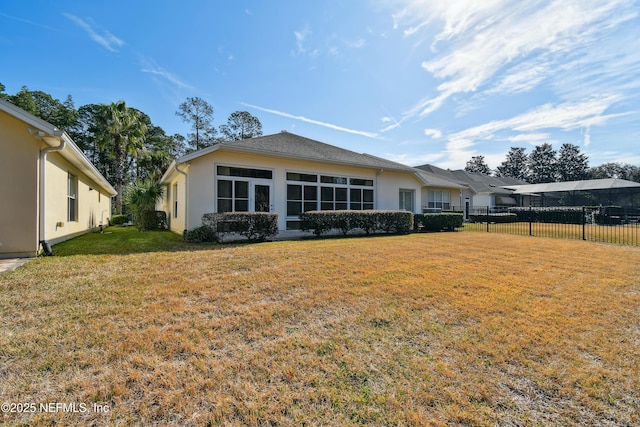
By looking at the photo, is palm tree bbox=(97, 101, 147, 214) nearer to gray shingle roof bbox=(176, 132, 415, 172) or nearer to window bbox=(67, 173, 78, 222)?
window bbox=(67, 173, 78, 222)

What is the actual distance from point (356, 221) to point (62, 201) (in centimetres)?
1074

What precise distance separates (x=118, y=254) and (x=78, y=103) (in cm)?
3897

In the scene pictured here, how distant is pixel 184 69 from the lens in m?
16.4

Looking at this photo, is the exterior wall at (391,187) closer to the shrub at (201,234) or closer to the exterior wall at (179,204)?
the shrub at (201,234)

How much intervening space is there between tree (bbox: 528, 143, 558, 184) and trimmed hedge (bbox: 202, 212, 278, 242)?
67205mm

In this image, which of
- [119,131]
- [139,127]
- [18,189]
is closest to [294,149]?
[18,189]

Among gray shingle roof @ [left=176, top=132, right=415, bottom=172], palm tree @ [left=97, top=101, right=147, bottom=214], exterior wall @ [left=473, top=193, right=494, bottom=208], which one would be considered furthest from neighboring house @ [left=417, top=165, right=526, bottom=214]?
palm tree @ [left=97, top=101, right=147, bottom=214]

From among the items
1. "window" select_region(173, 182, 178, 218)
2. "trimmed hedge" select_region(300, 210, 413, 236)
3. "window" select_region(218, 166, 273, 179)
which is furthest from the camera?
"window" select_region(173, 182, 178, 218)

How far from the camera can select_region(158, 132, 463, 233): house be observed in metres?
10.3

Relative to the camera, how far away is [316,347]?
2719 millimetres

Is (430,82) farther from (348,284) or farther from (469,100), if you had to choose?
(348,284)

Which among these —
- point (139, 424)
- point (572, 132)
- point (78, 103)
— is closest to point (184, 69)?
point (139, 424)

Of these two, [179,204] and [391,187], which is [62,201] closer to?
[179,204]

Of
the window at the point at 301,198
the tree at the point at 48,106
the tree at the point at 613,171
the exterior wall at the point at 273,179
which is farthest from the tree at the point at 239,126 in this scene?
the tree at the point at 613,171
